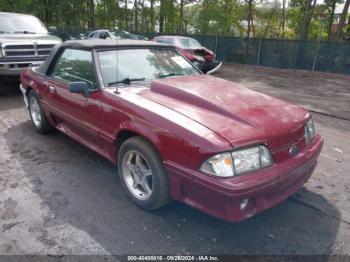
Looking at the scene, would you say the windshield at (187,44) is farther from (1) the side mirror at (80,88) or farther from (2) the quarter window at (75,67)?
(1) the side mirror at (80,88)

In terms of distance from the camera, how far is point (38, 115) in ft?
16.8

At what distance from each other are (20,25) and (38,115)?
4877 mm

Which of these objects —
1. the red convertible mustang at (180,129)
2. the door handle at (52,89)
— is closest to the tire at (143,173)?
the red convertible mustang at (180,129)

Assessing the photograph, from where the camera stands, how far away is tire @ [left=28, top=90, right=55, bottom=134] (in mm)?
4879

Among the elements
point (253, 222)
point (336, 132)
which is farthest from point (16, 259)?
point (336, 132)

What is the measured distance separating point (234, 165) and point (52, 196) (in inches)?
81.6

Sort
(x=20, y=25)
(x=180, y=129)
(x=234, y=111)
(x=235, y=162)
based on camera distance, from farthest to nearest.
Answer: (x=20, y=25) → (x=234, y=111) → (x=180, y=129) → (x=235, y=162)

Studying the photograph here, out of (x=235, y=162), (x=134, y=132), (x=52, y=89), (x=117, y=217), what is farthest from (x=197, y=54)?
(x=235, y=162)

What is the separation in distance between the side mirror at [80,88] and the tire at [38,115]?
1.68 meters

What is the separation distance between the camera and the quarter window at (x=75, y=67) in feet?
11.9

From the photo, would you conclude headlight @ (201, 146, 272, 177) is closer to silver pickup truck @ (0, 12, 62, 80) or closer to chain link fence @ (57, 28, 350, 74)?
silver pickup truck @ (0, 12, 62, 80)

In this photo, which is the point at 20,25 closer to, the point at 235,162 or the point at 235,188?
the point at 235,162

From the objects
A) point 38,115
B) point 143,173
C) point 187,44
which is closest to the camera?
point 143,173

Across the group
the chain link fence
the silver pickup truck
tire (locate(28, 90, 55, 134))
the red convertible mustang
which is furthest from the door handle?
the chain link fence
